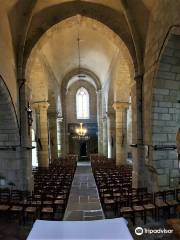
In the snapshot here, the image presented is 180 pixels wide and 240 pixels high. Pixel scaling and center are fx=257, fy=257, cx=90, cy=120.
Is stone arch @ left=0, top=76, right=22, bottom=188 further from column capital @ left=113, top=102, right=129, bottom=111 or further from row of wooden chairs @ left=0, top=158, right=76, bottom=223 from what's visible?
column capital @ left=113, top=102, right=129, bottom=111

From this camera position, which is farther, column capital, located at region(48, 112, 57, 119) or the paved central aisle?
column capital, located at region(48, 112, 57, 119)

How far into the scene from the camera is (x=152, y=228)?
23.9 ft

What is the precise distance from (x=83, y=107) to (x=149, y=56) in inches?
961

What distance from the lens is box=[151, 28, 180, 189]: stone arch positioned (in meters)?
9.09

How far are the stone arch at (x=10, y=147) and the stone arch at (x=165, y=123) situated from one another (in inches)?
218

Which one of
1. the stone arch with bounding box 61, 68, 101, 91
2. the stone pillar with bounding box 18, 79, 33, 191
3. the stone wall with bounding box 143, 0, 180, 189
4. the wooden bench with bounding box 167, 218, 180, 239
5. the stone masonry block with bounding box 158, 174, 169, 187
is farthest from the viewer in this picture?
the stone arch with bounding box 61, 68, 101, 91

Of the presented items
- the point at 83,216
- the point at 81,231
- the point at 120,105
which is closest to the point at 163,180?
the point at 83,216

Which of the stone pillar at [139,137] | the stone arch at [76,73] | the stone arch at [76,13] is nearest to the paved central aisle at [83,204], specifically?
the stone pillar at [139,137]

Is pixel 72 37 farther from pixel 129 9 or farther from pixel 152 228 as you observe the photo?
pixel 152 228

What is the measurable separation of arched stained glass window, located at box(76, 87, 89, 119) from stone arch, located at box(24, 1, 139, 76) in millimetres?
22175

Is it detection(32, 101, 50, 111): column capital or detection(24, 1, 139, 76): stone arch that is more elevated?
detection(24, 1, 139, 76): stone arch

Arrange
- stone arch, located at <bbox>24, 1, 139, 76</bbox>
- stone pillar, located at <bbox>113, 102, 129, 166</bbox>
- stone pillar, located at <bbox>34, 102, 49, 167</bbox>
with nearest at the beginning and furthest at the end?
stone arch, located at <bbox>24, 1, 139, 76</bbox>
stone pillar, located at <bbox>34, 102, 49, 167</bbox>
stone pillar, located at <bbox>113, 102, 129, 166</bbox>

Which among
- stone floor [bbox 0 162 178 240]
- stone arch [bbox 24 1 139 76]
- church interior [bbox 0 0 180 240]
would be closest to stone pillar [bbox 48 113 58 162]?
church interior [bbox 0 0 180 240]

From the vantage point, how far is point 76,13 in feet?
38.1
